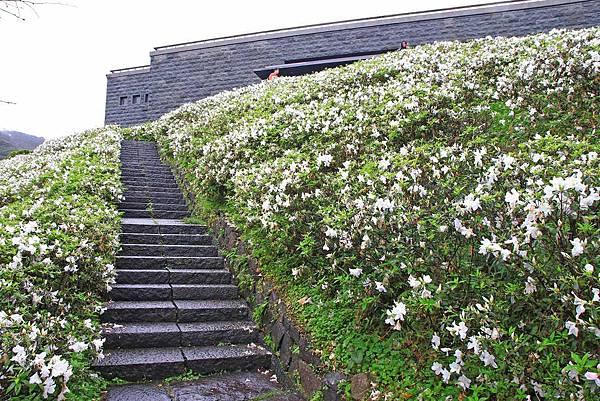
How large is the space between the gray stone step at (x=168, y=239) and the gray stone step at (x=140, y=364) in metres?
2.41

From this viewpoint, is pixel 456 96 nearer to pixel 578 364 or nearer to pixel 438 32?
pixel 578 364

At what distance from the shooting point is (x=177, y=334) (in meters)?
4.49

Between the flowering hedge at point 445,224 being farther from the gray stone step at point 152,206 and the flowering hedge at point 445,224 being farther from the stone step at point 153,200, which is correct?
the stone step at point 153,200

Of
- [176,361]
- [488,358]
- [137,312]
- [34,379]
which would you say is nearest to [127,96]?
[137,312]

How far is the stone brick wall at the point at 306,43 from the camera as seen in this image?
15.8 m

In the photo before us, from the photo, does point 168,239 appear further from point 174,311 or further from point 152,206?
point 174,311

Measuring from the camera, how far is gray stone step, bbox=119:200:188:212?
801 centimetres

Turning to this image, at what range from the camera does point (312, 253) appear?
176 inches

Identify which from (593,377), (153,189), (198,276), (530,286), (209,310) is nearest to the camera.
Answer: (593,377)

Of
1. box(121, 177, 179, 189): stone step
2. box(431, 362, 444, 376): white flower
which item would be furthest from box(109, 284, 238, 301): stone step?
box(121, 177, 179, 189): stone step

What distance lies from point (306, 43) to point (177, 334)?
17.3 m

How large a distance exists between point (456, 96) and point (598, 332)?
542 cm

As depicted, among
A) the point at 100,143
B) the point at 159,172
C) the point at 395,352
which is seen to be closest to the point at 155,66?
the point at 100,143

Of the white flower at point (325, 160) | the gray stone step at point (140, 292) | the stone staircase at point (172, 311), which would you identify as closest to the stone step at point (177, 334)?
the stone staircase at point (172, 311)
